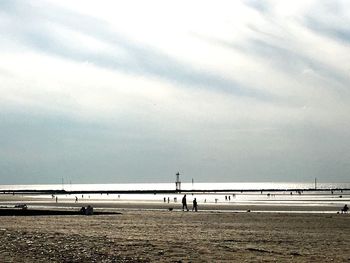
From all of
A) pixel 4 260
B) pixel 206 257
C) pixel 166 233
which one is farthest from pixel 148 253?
pixel 166 233

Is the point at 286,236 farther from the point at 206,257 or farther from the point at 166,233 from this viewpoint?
the point at 206,257

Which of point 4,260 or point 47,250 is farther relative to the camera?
point 47,250

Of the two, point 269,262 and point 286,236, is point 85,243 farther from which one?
point 286,236

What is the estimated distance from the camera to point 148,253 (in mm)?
20547

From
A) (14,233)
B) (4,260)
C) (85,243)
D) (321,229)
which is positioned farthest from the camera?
(321,229)

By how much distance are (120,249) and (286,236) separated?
1068 cm

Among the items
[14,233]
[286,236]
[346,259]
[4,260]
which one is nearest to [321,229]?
[286,236]

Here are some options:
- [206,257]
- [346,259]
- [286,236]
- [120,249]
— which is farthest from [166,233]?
[346,259]

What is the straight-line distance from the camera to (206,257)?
64.3 ft

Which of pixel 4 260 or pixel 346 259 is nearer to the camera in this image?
pixel 4 260

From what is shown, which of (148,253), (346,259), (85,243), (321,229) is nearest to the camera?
(346,259)

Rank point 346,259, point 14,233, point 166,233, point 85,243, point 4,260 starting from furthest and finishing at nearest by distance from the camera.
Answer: point 166,233 → point 14,233 → point 85,243 → point 346,259 → point 4,260

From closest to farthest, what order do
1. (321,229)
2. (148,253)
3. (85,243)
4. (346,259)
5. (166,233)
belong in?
(346,259) → (148,253) → (85,243) → (166,233) → (321,229)

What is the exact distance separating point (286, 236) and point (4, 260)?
1563cm
